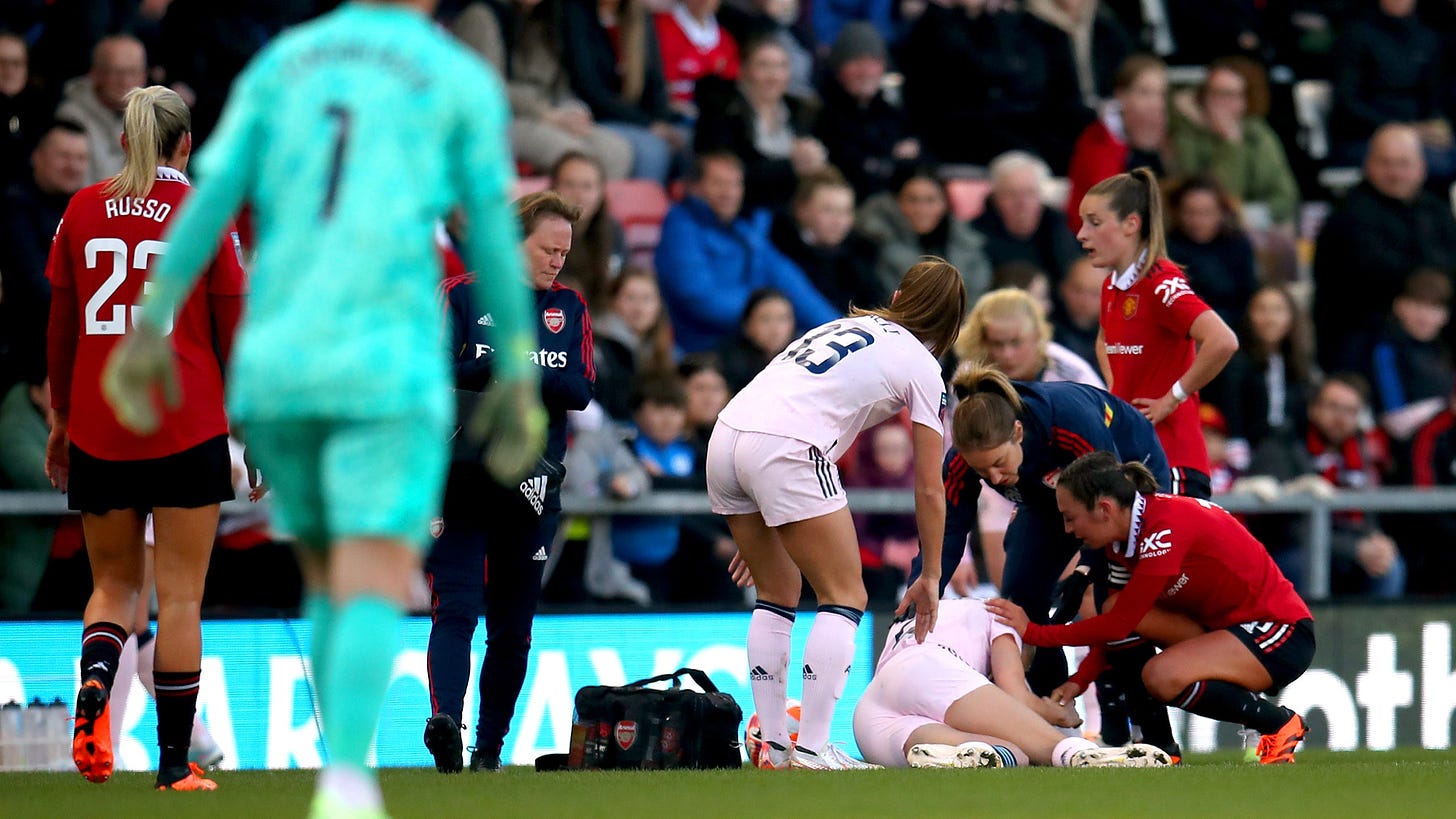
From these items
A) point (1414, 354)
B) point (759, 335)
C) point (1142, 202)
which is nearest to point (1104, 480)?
point (1142, 202)

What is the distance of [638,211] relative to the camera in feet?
42.1

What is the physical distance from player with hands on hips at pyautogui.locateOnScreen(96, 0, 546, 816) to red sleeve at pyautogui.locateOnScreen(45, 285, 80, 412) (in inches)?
102

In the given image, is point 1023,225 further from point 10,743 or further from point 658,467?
point 10,743

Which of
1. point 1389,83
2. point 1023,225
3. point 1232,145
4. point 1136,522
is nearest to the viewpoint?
point 1136,522

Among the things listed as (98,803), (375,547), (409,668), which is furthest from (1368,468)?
(375,547)

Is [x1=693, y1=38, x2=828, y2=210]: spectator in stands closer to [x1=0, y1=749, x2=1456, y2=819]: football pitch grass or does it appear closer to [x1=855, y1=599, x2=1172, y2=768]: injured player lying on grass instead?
[x1=855, y1=599, x2=1172, y2=768]: injured player lying on grass

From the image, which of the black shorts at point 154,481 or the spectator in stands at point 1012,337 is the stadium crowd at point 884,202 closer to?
the spectator in stands at point 1012,337

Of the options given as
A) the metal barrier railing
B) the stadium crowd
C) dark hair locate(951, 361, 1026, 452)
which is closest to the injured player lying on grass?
dark hair locate(951, 361, 1026, 452)

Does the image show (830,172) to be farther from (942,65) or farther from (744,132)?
(942,65)

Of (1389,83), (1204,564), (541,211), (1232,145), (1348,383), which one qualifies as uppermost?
(1389,83)

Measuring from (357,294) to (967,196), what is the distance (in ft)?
33.0

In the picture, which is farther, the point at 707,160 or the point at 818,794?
the point at 707,160

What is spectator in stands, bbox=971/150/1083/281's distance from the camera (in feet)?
43.3

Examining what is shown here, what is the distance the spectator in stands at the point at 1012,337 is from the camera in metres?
9.70
